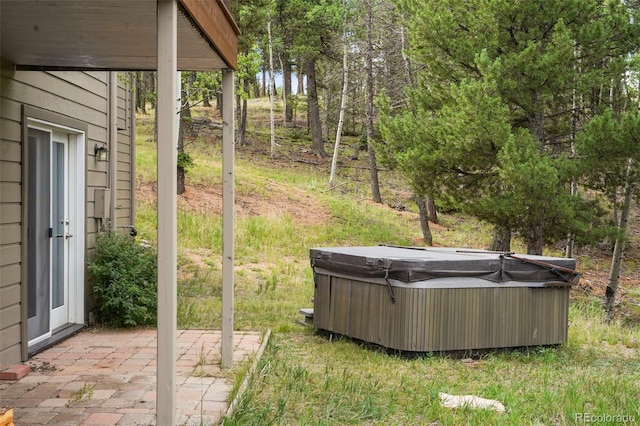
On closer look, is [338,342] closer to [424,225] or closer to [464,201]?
[464,201]

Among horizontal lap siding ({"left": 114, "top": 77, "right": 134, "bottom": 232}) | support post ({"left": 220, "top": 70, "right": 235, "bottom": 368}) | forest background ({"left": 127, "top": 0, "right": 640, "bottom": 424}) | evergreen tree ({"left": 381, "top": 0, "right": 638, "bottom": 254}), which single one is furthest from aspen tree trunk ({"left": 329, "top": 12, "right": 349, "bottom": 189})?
support post ({"left": 220, "top": 70, "right": 235, "bottom": 368})

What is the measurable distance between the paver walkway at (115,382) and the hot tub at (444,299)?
1054 millimetres

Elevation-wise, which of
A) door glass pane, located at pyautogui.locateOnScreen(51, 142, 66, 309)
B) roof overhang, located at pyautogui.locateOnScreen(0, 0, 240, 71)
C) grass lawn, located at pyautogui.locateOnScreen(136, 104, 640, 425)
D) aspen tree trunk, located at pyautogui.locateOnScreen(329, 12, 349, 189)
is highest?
aspen tree trunk, located at pyautogui.locateOnScreen(329, 12, 349, 189)

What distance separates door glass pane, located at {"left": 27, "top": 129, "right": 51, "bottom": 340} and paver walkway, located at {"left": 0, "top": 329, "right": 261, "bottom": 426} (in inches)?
13.6

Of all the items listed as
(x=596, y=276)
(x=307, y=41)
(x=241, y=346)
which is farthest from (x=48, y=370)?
(x=307, y=41)

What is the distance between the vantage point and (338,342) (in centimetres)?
655

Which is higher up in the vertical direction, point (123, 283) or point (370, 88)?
point (370, 88)

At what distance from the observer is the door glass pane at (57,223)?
6074 millimetres

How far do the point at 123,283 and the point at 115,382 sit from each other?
7.10 feet

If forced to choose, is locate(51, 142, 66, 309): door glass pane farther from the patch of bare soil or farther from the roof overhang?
the patch of bare soil

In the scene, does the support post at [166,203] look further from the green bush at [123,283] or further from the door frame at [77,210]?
the green bush at [123,283]

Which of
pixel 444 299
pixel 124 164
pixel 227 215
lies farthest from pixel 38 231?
pixel 444 299

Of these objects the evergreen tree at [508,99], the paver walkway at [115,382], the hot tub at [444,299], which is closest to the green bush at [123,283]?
the paver walkway at [115,382]

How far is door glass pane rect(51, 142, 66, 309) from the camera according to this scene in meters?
6.07
